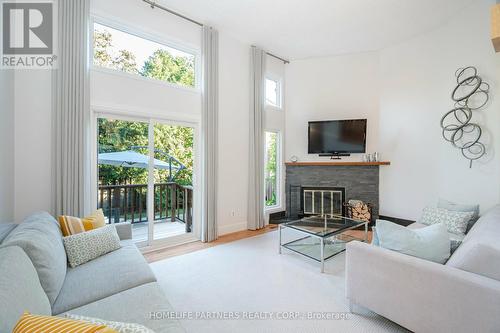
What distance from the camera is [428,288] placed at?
159 cm

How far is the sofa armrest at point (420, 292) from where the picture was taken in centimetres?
141

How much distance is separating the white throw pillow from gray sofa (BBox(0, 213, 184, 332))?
0.07m

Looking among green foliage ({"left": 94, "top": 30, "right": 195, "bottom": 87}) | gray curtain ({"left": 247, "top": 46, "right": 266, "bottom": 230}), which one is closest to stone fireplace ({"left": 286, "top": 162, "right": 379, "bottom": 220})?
gray curtain ({"left": 247, "top": 46, "right": 266, "bottom": 230})

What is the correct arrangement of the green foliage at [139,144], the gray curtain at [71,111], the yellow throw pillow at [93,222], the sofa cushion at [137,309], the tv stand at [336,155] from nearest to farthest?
the sofa cushion at [137,309], the yellow throw pillow at [93,222], the gray curtain at [71,111], the green foliage at [139,144], the tv stand at [336,155]

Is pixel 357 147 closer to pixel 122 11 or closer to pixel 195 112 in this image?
pixel 195 112

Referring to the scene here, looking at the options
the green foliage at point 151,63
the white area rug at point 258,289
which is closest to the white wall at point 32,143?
the green foliage at point 151,63

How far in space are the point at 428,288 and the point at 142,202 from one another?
3.41 m

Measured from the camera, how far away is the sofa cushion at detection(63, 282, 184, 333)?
1.33 meters

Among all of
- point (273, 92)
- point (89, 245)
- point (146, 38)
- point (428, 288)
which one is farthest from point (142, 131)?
point (428, 288)

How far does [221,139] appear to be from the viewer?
14.0 feet

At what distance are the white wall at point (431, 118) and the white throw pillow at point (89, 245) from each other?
4764 mm

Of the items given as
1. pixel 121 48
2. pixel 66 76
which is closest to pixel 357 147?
pixel 121 48

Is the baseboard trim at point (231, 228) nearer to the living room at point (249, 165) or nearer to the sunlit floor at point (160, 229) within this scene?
the living room at point (249, 165)

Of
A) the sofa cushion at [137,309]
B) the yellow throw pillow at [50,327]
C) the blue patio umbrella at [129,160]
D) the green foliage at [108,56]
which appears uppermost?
the green foliage at [108,56]
